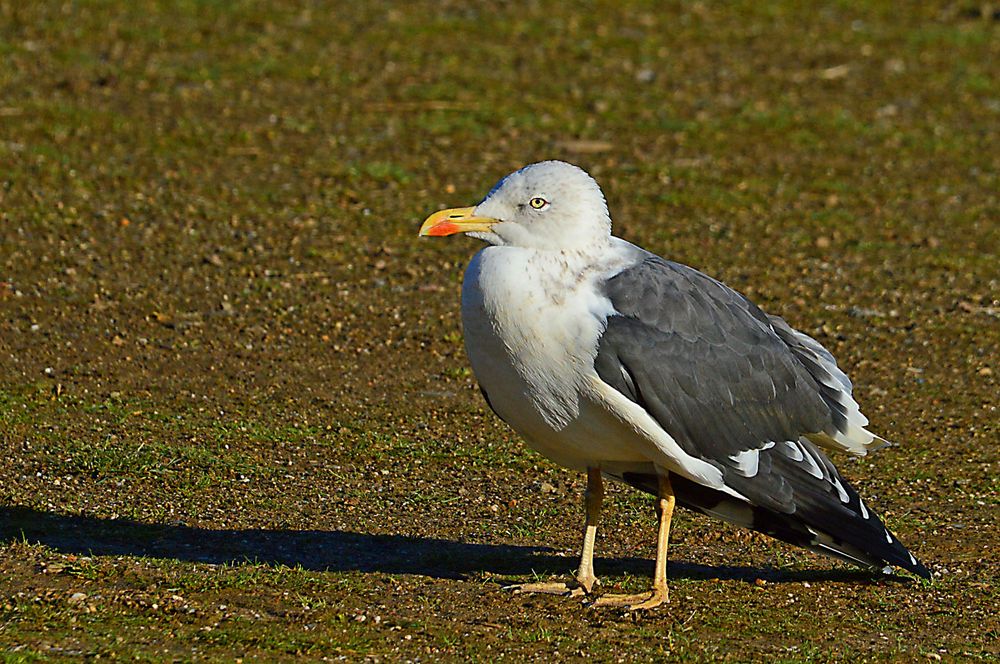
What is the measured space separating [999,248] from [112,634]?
30.8 ft

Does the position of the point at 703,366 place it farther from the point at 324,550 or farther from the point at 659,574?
the point at 324,550

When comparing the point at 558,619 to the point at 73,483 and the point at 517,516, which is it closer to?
the point at 517,516

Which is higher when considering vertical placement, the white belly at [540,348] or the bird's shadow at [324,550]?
the white belly at [540,348]

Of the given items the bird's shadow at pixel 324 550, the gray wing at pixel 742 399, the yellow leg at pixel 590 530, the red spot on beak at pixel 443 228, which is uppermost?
the red spot on beak at pixel 443 228

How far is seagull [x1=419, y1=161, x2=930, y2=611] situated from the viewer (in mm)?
6379

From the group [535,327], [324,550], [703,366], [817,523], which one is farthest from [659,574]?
[324,550]

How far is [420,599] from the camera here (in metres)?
6.79

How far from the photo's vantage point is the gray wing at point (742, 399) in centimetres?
653

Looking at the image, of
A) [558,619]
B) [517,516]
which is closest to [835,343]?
[517,516]

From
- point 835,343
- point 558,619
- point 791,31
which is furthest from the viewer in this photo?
point 791,31

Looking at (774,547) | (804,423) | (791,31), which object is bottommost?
(774,547)

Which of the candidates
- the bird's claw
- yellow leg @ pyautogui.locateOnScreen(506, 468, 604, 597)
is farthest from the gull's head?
the bird's claw

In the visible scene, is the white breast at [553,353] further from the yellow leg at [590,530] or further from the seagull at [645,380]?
the yellow leg at [590,530]

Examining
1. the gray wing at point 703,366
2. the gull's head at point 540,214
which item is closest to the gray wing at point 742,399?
the gray wing at point 703,366
